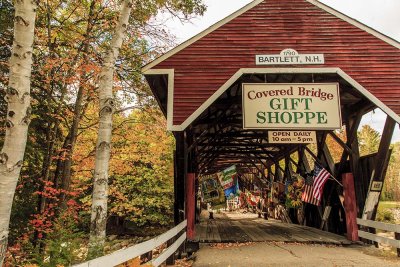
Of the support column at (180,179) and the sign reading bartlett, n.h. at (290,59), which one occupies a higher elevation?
the sign reading bartlett, n.h. at (290,59)

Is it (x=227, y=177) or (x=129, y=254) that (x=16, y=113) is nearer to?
(x=129, y=254)

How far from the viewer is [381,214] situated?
27062mm

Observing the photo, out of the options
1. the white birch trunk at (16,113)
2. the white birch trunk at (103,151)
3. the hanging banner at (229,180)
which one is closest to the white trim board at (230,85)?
the white birch trunk at (103,151)

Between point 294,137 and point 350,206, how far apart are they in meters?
2.80

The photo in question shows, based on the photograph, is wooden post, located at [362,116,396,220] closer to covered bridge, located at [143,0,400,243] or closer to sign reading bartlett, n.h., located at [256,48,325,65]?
covered bridge, located at [143,0,400,243]

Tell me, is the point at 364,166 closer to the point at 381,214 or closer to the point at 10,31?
the point at 10,31

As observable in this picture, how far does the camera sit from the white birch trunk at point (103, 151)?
5980 millimetres

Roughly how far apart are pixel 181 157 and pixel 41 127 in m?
5.96

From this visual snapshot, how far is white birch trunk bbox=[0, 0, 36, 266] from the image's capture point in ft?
13.4

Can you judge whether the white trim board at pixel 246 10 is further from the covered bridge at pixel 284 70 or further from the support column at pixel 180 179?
the support column at pixel 180 179

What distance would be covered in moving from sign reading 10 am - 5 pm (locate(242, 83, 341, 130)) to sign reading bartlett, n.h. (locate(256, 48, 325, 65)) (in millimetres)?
690

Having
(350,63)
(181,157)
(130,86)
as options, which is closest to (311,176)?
(350,63)

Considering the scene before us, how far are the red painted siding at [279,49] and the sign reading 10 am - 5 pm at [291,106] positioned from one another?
0.83 m

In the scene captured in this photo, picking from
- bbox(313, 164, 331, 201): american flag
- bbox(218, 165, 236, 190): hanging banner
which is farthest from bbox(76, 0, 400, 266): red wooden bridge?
bbox(218, 165, 236, 190): hanging banner
